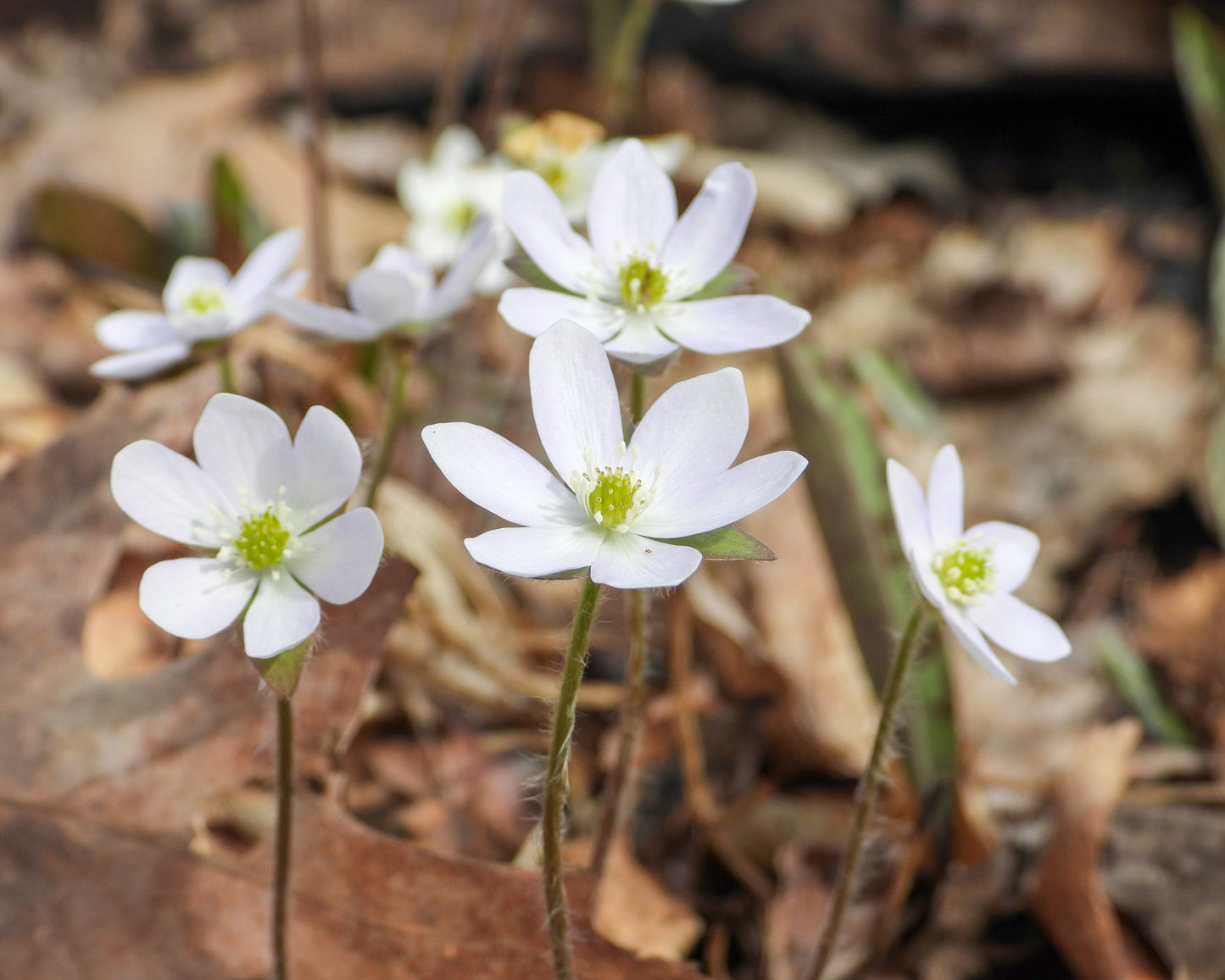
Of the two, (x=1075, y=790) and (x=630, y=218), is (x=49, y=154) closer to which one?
(x=630, y=218)

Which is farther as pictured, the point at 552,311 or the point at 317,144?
the point at 317,144

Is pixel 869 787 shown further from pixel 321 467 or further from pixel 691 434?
pixel 321 467

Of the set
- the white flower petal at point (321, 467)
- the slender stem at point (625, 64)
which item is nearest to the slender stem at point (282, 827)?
the white flower petal at point (321, 467)

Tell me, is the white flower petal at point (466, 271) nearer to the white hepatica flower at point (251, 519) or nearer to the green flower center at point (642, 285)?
the green flower center at point (642, 285)

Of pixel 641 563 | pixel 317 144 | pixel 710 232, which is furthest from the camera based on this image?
pixel 317 144

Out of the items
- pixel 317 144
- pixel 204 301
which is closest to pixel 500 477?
pixel 204 301

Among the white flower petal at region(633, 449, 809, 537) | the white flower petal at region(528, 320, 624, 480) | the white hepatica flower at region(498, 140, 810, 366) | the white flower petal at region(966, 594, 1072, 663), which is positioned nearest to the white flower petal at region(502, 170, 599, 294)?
the white hepatica flower at region(498, 140, 810, 366)

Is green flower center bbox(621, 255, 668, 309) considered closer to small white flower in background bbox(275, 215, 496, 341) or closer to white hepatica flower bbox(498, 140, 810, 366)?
white hepatica flower bbox(498, 140, 810, 366)

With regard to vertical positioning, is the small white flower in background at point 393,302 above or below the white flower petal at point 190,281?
above
